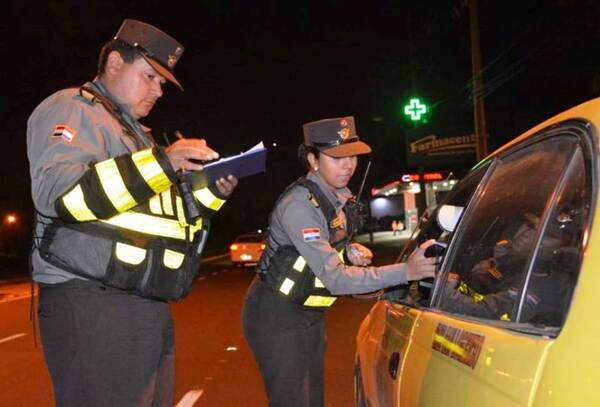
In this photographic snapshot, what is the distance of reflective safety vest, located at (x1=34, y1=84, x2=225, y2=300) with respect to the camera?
218 cm

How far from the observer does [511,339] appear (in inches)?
62.6

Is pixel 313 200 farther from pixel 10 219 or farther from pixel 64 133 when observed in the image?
pixel 10 219

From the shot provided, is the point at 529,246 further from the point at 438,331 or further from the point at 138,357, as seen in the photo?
the point at 138,357

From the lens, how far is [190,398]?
19.7 ft

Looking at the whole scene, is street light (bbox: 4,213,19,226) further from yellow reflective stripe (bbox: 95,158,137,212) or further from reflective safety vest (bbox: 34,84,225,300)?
yellow reflective stripe (bbox: 95,158,137,212)

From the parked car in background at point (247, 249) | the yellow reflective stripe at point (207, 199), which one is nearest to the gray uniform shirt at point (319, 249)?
the yellow reflective stripe at point (207, 199)

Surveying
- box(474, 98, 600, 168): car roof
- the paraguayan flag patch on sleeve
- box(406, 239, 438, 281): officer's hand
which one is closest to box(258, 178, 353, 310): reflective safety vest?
the paraguayan flag patch on sleeve

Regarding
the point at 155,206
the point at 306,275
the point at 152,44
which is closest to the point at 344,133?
the point at 306,275

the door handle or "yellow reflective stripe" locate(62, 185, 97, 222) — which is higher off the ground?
"yellow reflective stripe" locate(62, 185, 97, 222)

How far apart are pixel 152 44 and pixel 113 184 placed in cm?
72

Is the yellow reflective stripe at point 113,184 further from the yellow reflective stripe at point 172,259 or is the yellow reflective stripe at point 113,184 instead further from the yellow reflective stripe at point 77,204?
the yellow reflective stripe at point 172,259

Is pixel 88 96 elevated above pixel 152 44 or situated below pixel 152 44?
below

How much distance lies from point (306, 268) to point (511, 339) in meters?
1.86

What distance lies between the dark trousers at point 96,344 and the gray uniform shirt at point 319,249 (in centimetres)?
102
